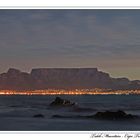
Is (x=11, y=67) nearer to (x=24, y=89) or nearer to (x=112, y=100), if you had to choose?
(x=24, y=89)

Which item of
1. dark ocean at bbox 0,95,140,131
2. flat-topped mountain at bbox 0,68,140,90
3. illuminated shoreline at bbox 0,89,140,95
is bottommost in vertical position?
dark ocean at bbox 0,95,140,131

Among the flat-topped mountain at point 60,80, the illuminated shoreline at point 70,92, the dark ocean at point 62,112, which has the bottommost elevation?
the dark ocean at point 62,112

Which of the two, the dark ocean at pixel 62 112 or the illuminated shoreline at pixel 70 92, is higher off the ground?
the illuminated shoreline at pixel 70 92

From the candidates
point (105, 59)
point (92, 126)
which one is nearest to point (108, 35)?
point (105, 59)

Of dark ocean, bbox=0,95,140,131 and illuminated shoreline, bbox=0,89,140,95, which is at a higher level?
illuminated shoreline, bbox=0,89,140,95
